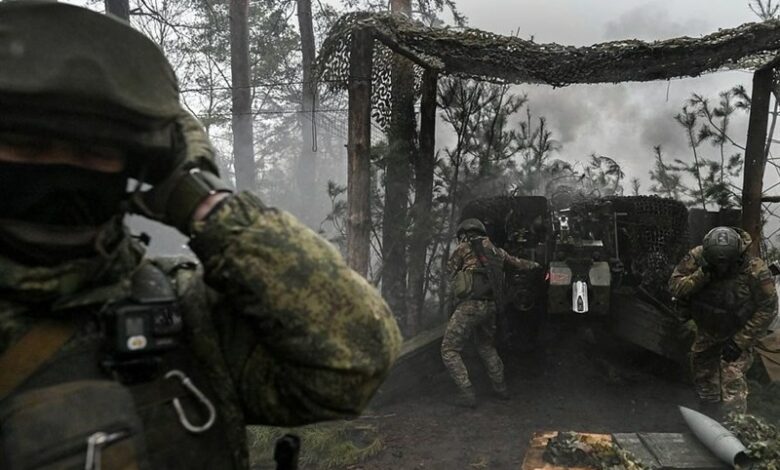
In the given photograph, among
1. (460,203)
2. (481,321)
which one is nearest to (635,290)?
(481,321)

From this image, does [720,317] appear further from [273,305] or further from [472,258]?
[273,305]

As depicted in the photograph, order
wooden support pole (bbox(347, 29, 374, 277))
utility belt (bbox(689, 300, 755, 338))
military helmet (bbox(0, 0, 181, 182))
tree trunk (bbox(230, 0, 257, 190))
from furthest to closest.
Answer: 1. tree trunk (bbox(230, 0, 257, 190))
2. wooden support pole (bbox(347, 29, 374, 277))
3. utility belt (bbox(689, 300, 755, 338))
4. military helmet (bbox(0, 0, 181, 182))

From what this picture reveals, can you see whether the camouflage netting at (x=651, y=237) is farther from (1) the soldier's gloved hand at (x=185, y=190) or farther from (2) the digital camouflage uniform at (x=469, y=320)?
(1) the soldier's gloved hand at (x=185, y=190)

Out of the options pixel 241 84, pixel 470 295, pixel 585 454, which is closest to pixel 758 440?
pixel 585 454

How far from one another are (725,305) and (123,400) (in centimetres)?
607

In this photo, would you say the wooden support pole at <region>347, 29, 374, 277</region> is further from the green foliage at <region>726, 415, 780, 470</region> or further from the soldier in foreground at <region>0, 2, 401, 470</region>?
the soldier in foreground at <region>0, 2, 401, 470</region>

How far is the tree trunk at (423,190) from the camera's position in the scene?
25.8ft

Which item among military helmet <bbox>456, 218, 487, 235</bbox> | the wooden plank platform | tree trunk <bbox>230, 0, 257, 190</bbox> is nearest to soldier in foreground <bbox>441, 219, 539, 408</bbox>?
military helmet <bbox>456, 218, 487, 235</bbox>

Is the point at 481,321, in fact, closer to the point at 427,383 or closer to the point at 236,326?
the point at 427,383

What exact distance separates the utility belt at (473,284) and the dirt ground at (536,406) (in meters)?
1.29

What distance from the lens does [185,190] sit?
4.50 ft

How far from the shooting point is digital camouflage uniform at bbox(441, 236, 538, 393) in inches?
287

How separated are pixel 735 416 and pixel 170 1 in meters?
14.0

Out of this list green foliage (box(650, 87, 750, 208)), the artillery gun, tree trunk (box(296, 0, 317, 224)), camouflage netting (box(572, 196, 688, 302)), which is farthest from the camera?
tree trunk (box(296, 0, 317, 224))
